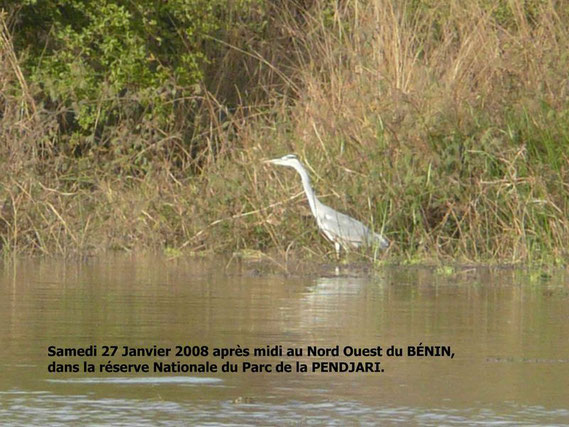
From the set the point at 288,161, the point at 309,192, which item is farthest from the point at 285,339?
the point at 288,161

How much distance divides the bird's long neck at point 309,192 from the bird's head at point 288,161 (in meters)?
0.05

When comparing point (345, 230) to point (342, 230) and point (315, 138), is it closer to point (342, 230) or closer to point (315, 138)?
point (342, 230)

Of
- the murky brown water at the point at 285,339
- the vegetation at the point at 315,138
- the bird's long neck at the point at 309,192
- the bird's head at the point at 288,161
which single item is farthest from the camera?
the bird's head at the point at 288,161

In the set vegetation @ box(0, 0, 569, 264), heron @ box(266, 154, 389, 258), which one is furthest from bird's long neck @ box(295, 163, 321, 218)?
vegetation @ box(0, 0, 569, 264)

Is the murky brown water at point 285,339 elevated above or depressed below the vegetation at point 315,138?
below

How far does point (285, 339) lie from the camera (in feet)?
25.2

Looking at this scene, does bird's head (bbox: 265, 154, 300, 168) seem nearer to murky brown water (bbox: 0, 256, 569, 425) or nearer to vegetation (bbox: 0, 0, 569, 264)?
vegetation (bbox: 0, 0, 569, 264)

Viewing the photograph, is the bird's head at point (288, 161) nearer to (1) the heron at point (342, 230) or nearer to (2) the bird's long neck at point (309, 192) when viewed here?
(2) the bird's long neck at point (309, 192)

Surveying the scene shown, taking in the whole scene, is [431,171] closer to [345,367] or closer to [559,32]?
[559,32]

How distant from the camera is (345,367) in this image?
682 cm

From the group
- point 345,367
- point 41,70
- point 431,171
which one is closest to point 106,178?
point 41,70

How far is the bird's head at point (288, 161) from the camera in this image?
42.9 feet

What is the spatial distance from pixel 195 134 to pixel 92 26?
66.1 inches

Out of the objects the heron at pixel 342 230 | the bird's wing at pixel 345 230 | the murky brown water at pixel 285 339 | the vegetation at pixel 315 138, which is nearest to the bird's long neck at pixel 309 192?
the heron at pixel 342 230
